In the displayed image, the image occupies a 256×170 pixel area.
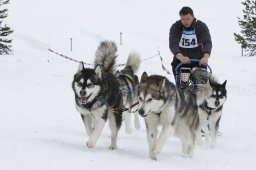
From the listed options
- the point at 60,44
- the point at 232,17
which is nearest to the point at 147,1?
the point at 232,17

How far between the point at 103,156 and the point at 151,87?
890 mm

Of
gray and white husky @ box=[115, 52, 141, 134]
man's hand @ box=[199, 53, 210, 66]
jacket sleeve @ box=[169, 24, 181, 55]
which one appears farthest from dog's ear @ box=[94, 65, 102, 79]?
man's hand @ box=[199, 53, 210, 66]

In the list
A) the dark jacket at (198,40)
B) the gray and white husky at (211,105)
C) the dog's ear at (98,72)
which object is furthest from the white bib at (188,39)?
the dog's ear at (98,72)

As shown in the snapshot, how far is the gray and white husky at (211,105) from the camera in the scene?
687cm

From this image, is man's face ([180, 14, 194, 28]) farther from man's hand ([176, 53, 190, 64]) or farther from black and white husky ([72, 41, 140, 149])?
black and white husky ([72, 41, 140, 149])

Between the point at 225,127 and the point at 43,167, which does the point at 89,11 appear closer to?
the point at 225,127

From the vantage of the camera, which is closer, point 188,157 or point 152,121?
point 152,121

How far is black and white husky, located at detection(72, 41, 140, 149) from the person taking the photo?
5641mm

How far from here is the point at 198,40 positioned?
686 centimetres

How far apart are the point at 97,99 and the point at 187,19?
178cm

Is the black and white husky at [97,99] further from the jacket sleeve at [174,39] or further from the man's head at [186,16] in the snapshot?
the man's head at [186,16]

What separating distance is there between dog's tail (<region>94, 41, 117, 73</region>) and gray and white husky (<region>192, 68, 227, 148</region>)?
1.13m

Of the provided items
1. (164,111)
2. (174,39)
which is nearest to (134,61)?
(174,39)

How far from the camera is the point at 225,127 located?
844 centimetres
